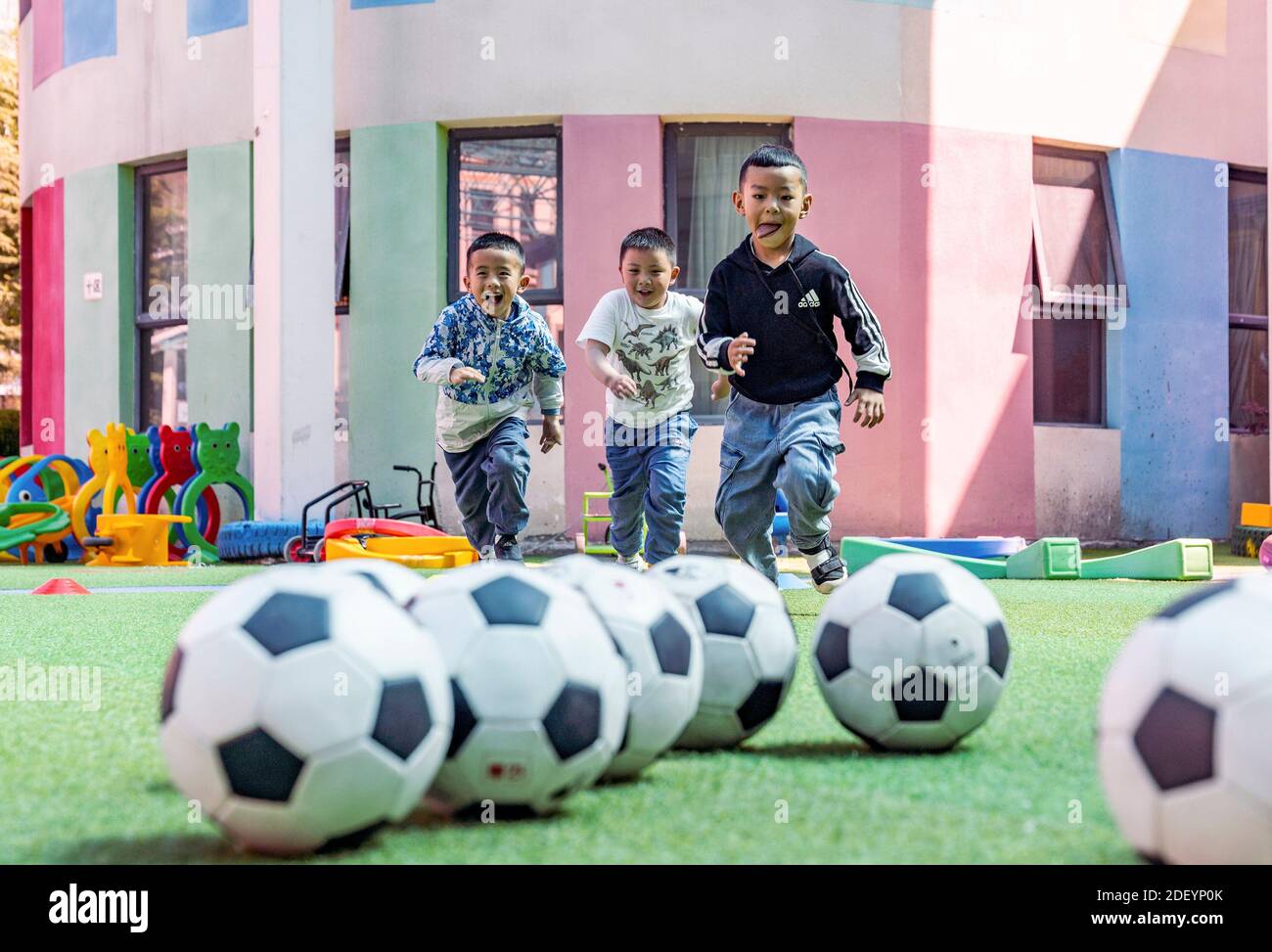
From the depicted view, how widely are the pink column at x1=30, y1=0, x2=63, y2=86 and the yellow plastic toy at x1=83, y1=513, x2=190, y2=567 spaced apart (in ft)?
19.0

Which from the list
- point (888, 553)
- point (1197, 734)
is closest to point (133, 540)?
point (888, 553)

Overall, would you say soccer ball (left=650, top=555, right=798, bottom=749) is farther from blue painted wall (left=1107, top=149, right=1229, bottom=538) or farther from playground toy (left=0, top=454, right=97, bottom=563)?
blue painted wall (left=1107, top=149, right=1229, bottom=538)

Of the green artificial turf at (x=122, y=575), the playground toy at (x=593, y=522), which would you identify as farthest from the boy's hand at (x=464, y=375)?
the playground toy at (x=593, y=522)

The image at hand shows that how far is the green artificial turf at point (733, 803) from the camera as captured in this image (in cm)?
220

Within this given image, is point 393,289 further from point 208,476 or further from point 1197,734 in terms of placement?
point 1197,734

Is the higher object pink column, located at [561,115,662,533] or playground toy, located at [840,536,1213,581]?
pink column, located at [561,115,662,533]

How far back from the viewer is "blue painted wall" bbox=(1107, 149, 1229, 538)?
12.5m

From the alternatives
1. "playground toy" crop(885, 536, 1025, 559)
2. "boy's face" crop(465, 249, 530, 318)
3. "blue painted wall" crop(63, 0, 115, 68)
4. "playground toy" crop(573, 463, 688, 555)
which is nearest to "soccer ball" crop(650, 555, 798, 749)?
"boy's face" crop(465, 249, 530, 318)

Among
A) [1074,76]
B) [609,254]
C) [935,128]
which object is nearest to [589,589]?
[609,254]

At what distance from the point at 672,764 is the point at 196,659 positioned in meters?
1.14

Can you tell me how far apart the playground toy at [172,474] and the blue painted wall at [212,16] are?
3671 millimetres

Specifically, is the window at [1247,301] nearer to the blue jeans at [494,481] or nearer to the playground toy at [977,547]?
the playground toy at [977,547]
